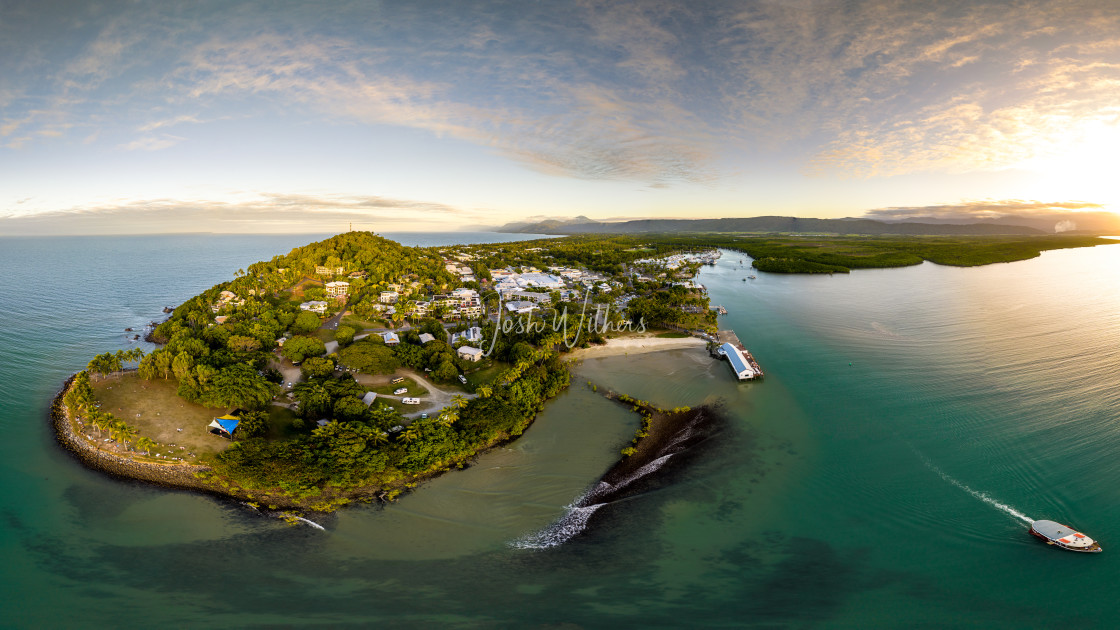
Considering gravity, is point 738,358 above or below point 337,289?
below

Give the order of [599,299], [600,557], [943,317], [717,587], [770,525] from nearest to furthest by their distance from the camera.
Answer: [717,587] < [600,557] < [770,525] < [943,317] < [599,299]

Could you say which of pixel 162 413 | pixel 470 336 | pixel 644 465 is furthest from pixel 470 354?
pixel 162 413

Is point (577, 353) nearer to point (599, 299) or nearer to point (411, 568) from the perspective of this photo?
point (599, 299)

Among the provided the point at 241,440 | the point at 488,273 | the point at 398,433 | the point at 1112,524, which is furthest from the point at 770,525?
the point at 488,273

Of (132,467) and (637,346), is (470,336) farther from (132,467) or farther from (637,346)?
(132,467)

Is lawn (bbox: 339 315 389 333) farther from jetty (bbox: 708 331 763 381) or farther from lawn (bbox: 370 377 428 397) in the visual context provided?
jetty (bbox: 708 331 763 381)
